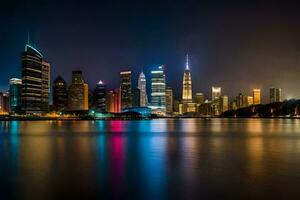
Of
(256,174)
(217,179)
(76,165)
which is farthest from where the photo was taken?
(76,165)

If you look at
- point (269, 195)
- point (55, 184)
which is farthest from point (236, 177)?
point (55, 184)

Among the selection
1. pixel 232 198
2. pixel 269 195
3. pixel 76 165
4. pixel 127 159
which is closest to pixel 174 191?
pixel 232 198

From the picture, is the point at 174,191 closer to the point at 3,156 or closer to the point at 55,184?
the point at 55,184

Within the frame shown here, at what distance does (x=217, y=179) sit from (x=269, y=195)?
488cm

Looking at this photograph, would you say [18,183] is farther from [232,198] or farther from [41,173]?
[232,198]

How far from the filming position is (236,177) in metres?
25.3

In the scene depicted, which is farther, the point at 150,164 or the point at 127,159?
the point at 127,159

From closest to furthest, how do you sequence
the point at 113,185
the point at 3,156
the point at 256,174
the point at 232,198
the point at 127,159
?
the point at 232,198
the point at 113,185
the point at 256,174
the point at 127,159
the point at 3,156

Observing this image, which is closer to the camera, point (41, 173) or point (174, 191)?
point (174, 191)

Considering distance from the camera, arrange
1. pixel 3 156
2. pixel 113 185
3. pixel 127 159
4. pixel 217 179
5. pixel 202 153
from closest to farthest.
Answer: pixel 113 185
pixel 217 179
pixel 127 159
pixel 3 156
pixel 202 153

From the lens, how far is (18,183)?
76.8 ft

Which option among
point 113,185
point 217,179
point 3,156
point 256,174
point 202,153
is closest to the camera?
point 113,185

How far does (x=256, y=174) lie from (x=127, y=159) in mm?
12407

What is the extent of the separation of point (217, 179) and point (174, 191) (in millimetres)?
4422
